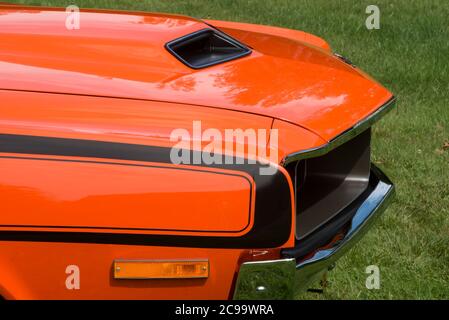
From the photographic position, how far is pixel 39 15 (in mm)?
3031

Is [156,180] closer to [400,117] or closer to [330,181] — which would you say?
[330,181]

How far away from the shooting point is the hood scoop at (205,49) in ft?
9.14

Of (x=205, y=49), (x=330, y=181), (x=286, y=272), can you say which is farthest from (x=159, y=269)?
(x=205, y=49)

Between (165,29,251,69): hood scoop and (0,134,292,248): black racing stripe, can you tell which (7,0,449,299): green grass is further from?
(0,134,292,248): black racing stripe

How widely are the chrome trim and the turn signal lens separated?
39 centimetres

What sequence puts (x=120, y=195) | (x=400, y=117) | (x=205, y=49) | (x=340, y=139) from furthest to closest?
(x=400, y=117), (x=205, y=49), (x=340, y=139), (x=120, y=195)

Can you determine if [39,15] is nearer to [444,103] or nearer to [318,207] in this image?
[318,207]

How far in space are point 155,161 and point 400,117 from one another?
12.9 feet

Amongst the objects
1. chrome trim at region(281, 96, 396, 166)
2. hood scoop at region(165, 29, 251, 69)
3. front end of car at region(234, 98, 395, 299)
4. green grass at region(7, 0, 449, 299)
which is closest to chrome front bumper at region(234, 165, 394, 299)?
front end of car at region(234, 98, 395, 299)

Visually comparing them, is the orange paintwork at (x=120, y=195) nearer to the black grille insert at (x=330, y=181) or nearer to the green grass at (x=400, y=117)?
the black grille insert at (x=330, y=181)

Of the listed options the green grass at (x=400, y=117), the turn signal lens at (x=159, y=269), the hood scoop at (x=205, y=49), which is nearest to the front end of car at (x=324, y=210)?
the turn signal lens at (x=159, y=269)

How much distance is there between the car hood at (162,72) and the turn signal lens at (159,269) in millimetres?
543

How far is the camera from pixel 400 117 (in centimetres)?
572

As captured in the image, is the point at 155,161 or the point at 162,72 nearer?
the point at 155,161
